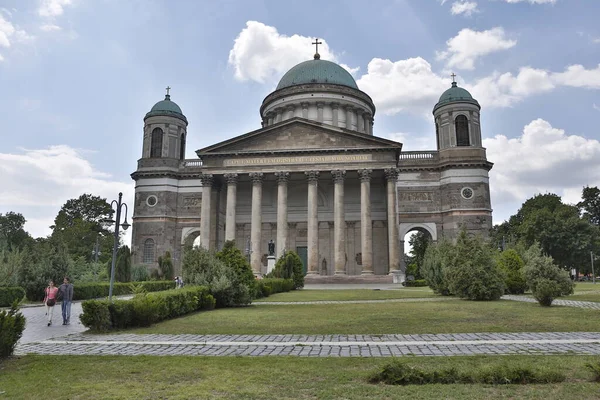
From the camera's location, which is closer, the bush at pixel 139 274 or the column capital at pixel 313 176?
the bush at pixel 139 274

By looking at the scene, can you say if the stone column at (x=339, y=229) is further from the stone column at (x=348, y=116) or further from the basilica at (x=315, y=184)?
the stone column at (x=348, y=116)

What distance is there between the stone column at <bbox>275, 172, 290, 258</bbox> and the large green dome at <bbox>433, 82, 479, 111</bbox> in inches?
775

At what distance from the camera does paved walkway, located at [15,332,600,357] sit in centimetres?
856

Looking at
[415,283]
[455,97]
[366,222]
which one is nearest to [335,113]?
[455,97]

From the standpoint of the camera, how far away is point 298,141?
42906 millimetres

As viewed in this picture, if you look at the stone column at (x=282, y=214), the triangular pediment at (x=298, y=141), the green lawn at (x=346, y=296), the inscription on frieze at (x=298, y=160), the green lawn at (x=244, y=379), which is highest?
the triangular pediment at (x=298, y=141)

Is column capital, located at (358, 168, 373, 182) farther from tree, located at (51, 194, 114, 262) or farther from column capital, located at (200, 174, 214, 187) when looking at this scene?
tree, located at (51, 194, 114, 262)

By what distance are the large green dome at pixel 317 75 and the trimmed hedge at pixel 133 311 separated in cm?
4331

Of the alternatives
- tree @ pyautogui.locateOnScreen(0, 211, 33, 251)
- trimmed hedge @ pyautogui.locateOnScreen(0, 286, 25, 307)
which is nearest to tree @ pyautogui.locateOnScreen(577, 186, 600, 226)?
trimmed hedge @ pyautogui.locateOnScreen(0, 286, 25, 307)

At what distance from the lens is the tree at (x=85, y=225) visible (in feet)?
197

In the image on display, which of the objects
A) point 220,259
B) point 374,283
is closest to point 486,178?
point 374,283

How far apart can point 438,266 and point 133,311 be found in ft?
56.5

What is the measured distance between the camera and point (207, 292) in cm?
1786

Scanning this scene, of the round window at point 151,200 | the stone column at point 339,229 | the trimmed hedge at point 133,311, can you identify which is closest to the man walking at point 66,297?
the trimmed hedge at point 133,311
